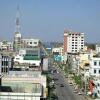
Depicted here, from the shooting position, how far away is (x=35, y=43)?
72.6 meters

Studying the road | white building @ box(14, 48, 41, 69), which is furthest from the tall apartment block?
the road

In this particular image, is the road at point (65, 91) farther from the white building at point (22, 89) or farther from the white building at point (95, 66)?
the white building at point (22, 89)

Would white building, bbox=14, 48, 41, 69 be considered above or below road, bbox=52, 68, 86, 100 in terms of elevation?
above

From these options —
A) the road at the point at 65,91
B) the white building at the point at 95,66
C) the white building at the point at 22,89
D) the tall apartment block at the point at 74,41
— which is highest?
the tall apartment block at the point at 74,41

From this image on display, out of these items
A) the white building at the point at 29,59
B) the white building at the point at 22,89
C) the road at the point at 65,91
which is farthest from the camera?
the white building at the point at 29,59

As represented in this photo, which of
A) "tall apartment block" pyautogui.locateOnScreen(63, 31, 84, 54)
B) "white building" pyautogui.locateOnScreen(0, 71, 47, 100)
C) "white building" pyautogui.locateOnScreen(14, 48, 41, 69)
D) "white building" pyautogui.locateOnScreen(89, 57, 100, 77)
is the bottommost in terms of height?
"white building" pyautogui.locateOnScreen(0, 71, 47, 100)

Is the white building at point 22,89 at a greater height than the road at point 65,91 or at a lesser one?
greater

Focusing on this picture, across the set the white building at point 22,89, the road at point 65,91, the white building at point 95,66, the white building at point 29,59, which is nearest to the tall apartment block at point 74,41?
the white building at point 29,59

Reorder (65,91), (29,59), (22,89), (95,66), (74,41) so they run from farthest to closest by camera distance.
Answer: (74,41) < (29,59) < (65,91) < (95,66) < (22,89)

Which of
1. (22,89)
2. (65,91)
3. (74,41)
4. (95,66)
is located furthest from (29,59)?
(22,89)

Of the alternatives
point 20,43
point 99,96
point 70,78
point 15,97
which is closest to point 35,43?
point 20,43

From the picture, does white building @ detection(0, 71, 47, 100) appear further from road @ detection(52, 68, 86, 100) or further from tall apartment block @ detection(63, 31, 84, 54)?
tall apartment block @ detection(63, 31, 84, 54)

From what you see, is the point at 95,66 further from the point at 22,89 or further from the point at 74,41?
the point at 74,41

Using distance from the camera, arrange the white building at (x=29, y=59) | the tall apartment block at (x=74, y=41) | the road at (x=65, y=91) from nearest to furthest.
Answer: the road at (x=65, y=91)
the white building at (x=29, y=59)
the tall apartment block at (x=74, y=41)
